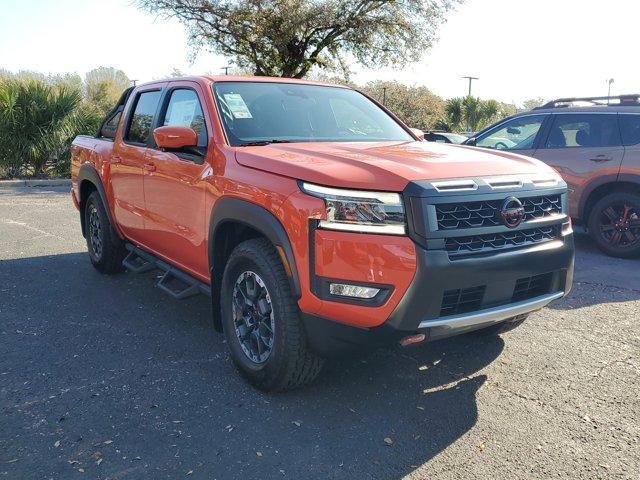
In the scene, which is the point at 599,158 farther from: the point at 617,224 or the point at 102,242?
the point at 102,242

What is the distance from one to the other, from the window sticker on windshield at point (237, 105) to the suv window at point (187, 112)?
0.20 m

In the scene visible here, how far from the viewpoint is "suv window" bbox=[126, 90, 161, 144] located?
4766 millimetres

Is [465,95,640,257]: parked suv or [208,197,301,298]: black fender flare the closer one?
[208,197,301,298]: black fender flare

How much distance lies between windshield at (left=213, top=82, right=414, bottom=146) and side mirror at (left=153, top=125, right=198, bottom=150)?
9.4 inches

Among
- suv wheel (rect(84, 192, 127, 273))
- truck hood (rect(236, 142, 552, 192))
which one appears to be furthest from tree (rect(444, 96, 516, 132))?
truck hood (rect(236, 142, 552, 192))

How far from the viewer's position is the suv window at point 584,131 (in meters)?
6.88

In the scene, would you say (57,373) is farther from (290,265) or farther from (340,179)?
(340,179)

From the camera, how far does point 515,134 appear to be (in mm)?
7906

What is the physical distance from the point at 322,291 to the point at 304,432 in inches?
30.3

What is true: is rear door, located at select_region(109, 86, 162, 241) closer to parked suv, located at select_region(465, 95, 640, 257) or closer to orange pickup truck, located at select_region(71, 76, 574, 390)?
orange pickup truck, located at select_region(71, 76, 574, 390)

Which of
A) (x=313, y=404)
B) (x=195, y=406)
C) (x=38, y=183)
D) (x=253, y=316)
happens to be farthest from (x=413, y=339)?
(x=38, y=183)

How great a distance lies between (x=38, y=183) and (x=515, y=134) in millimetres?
Result: 11253

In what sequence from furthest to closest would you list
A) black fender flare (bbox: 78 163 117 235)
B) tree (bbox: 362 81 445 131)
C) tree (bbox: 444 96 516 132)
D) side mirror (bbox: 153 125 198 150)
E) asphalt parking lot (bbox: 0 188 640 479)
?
tree (bbox: 362 81 445 131)
tree (bbox: 444 96 516 132)
black fender flare (bbox: 78 163 117 235)
side mirror (bbox: 153 125 198 150)
asphalt parking lot (bbox: 0 188 640 479)

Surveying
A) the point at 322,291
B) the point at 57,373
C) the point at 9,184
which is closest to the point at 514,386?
the point at 322,291
